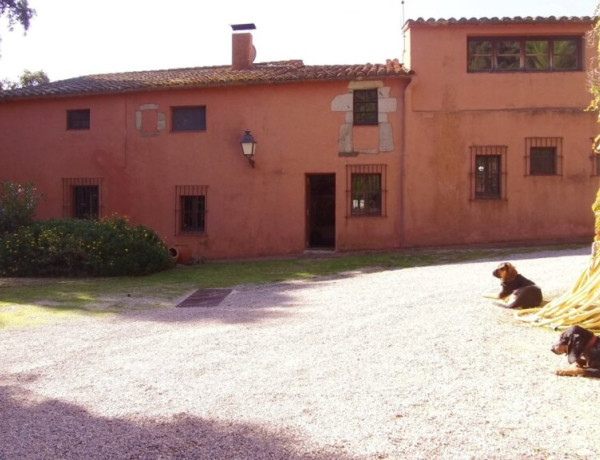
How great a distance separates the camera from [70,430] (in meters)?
4.05

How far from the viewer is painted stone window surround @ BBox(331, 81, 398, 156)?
17.1 meters

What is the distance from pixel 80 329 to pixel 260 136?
35.8 feet

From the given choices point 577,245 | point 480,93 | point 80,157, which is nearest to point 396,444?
point 577,245

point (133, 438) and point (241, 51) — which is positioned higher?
point (241, 51)

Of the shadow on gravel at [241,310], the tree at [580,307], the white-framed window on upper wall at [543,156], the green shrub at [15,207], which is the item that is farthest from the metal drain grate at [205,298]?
the white-framed window on upper wall at [543,156]

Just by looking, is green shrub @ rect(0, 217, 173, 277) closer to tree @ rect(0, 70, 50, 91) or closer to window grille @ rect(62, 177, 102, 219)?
window grille @ rect(62, 177, 102, 219)

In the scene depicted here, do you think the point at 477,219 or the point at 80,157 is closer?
the point at 477,219

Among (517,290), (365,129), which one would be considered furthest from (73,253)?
(517,290)

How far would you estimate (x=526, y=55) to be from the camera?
16828 millimetres

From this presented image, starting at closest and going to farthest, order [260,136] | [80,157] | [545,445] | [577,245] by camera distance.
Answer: [545,445]
[577,245]
[260,136]
[80,157]

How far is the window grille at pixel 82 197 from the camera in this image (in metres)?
18.9

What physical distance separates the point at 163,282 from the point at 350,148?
691 cm

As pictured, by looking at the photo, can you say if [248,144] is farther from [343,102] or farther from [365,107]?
[365,107]

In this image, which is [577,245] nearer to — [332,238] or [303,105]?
[332,238]
